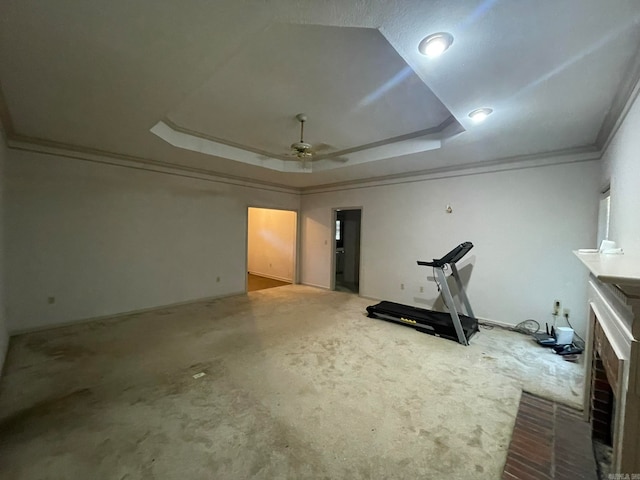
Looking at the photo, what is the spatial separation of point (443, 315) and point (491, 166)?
2.36 m

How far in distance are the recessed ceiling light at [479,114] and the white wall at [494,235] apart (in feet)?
5.91

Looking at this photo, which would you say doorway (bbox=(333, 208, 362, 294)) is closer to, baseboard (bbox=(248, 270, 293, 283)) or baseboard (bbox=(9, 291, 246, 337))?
baseboard (bbox=(248, 270, 293, 283))

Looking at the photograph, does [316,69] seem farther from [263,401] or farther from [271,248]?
[271,248]

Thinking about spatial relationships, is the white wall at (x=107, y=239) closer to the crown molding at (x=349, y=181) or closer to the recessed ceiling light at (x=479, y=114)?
the crown molding at (x=349, y=181)

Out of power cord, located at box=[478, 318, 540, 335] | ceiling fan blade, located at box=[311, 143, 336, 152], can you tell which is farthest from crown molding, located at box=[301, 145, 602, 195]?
power cord, located at box=[478, 318, 540, 335]

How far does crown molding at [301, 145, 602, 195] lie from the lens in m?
3.33

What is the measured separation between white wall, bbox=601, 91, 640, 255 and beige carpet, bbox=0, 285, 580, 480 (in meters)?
1.46

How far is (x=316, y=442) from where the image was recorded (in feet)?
5.76

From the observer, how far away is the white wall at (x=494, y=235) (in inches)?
135

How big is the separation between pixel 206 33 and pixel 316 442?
103 inches

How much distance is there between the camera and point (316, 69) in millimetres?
2119

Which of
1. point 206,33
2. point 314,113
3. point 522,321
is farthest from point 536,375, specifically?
point 206,33

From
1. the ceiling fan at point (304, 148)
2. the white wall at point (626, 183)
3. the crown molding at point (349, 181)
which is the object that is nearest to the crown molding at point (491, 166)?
the crown molding at point (349, 181)

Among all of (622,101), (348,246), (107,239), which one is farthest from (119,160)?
(622,101)
